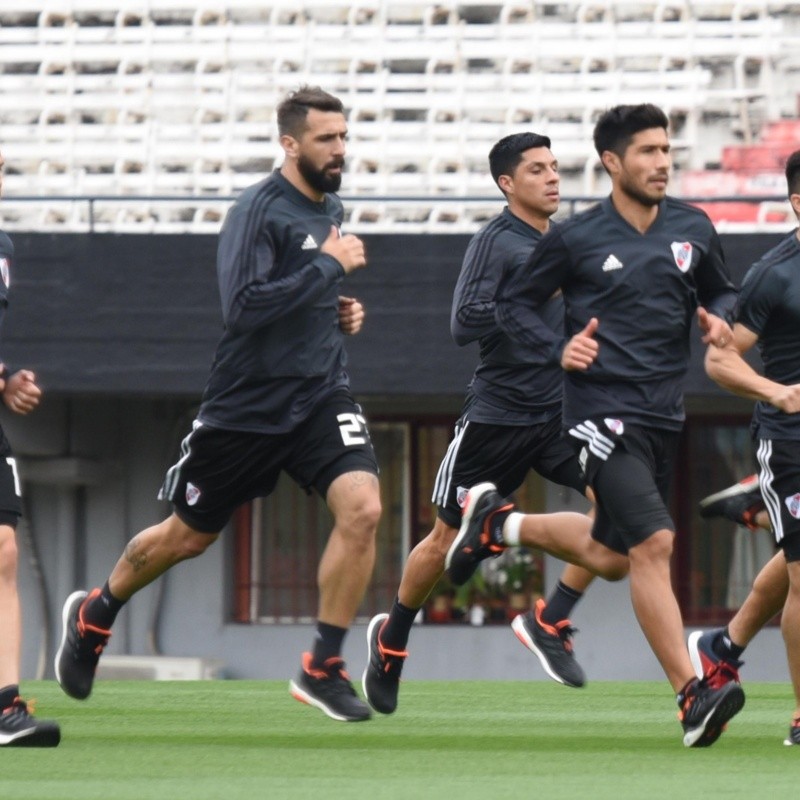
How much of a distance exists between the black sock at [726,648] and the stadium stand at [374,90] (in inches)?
304

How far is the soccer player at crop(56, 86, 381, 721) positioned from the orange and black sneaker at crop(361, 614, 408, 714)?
715 millimetres

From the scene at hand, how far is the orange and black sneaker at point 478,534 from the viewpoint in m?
8.38

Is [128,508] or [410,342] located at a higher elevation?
[410,342]

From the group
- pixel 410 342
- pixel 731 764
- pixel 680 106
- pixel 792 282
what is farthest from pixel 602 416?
pixel 680 106

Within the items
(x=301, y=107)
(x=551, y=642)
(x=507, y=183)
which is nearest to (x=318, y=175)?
(x=301, y=107)

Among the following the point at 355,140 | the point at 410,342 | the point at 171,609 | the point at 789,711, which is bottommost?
the point at 171,609

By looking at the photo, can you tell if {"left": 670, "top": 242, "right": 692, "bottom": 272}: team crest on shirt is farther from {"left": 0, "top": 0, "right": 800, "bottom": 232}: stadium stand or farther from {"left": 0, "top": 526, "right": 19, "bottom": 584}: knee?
{"left": 0, "top": 0, "right": 800, "bottom": 232}: stadium stand

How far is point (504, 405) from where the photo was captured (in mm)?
8695

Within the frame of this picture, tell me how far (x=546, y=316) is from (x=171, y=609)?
842cm

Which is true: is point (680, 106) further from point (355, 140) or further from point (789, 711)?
point (789, 711)

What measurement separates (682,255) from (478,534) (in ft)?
5.82

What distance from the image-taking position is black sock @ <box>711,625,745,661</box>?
791 cm

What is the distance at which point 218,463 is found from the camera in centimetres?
773

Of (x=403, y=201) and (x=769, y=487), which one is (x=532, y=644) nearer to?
(x=769, y=487)
